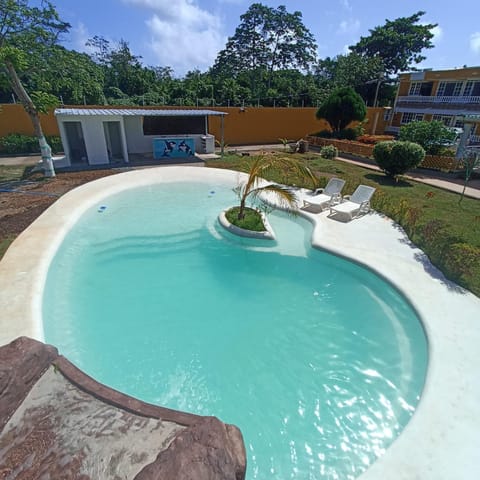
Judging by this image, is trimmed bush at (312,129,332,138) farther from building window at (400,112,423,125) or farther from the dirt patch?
the dirt patch

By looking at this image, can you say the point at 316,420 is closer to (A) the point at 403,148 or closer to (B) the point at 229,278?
(B) the point at 229,278

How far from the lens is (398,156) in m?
13.9

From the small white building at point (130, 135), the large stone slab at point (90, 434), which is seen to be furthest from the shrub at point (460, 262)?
the small white building at point (130, 135)

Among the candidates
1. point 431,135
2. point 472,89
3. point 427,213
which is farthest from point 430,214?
point 472,89

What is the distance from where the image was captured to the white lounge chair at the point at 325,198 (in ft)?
35.1

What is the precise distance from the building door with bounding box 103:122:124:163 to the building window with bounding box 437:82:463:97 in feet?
96.7

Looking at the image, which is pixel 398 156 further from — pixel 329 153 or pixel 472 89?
pixel 472 89

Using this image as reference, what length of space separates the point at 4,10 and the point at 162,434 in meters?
16.2

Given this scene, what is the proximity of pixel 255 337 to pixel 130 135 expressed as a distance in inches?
680

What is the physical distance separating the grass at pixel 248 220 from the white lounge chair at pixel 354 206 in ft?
8.72

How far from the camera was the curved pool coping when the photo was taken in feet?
11.2

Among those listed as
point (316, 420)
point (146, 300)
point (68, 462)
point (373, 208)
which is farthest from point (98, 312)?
point (373, 208)

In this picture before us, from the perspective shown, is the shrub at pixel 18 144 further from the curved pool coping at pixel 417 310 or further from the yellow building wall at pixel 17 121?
the curved pool coping at pixel 417 310

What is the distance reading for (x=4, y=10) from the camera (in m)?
11.7
